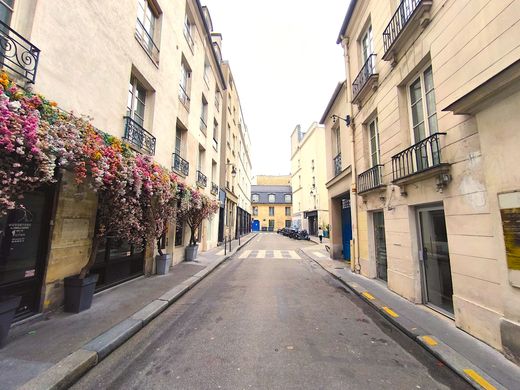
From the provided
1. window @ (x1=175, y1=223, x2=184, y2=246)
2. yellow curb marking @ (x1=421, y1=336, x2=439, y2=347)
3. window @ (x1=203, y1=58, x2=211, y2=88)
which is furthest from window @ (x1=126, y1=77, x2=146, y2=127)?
yellow curb marking @ (x1=421, y1=336, x2=439, y2=347)

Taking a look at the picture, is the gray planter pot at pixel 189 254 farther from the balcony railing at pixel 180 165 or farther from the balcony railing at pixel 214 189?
the balcony railing at pixel 214 189

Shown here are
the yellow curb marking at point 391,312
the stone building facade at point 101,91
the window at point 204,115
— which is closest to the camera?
the stone building facade at point 101,91

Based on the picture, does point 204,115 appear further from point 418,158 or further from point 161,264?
point 418,158

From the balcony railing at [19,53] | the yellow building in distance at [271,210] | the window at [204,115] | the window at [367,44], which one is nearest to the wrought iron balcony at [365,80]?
the window at [367,44]

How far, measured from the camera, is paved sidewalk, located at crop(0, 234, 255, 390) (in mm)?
2697

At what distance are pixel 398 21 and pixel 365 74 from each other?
1817 mm

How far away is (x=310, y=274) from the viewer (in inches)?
332

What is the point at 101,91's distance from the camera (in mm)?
Result: 5207

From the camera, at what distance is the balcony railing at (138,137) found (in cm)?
623

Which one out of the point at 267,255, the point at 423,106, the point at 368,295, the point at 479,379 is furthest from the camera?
the point at 267,255

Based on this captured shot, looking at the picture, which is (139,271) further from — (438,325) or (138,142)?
(438,325)

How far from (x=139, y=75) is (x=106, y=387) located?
716cm

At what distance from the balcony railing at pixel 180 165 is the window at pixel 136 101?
2.07m

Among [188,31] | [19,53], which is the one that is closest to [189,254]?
[19,53]
